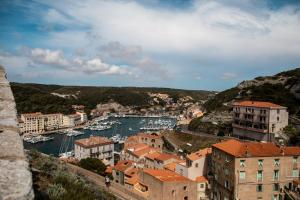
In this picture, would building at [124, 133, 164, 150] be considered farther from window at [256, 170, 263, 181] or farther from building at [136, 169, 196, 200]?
window at [256, 170, 263, 181]

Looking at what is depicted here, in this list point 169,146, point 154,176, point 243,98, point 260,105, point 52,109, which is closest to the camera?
point 154,176

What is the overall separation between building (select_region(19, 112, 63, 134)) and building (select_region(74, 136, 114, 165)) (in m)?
58.6

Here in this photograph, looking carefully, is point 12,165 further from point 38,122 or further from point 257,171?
point 38,122

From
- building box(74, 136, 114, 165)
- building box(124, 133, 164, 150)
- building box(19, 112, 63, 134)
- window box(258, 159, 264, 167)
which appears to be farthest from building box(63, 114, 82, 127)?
window box(258, 159, 264, 167)

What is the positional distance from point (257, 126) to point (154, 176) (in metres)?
31.8

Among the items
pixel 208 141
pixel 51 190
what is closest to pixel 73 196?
pixel 51 190

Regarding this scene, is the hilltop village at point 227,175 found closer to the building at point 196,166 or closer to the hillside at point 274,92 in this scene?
the building at point 196,166

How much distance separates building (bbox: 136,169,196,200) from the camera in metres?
30.3

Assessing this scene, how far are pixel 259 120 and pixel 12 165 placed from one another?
57952 millimetres

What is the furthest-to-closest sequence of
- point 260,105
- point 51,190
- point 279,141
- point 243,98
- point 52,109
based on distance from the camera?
1. point 52,109
2. point 243,98
3. point 260,105
4. point 279,141
5. point 51,190

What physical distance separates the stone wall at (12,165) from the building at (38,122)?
121m

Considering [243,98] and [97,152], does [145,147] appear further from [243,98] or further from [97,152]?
[243,98]

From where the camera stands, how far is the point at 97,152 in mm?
66562

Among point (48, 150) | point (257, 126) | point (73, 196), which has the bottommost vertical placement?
point (48, 150)
